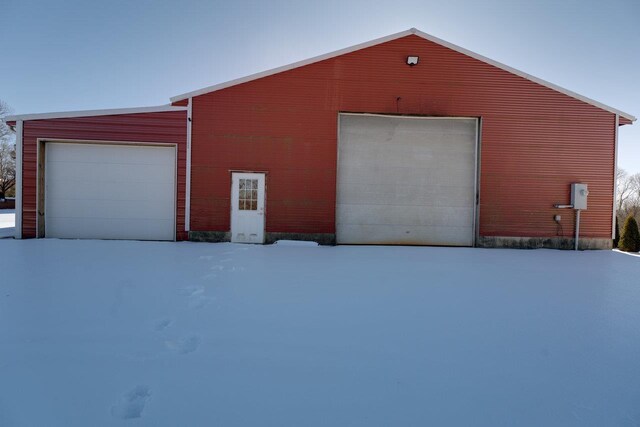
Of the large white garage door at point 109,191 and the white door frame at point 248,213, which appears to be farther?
the white door frame at point 248,213

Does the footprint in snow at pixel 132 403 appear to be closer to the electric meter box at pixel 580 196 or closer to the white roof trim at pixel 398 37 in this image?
the white roof trim at pixel 398 37

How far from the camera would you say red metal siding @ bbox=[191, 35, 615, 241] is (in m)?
9.55

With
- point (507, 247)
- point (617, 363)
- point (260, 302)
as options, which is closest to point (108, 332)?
point (260, 302)

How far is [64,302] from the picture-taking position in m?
3.86

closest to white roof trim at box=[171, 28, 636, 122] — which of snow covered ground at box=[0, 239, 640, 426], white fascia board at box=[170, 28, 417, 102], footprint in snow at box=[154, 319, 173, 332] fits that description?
white fascia board at box=[170, 28, 417, 102]

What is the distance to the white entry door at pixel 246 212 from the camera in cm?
957

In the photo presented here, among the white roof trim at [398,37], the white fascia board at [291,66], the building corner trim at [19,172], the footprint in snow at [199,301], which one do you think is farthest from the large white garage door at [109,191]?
the footprint in snow at [199,301]

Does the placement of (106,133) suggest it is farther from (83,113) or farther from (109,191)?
(109,191)

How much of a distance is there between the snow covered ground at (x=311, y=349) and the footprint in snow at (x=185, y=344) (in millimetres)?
19

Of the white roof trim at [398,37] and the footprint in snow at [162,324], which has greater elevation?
the white roof trim at [398,37]

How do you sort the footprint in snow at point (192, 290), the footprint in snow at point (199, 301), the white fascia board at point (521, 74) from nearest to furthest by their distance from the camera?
the footprint in snow at point (199, 301)
the footprint in snow at point (192, 290)
the white fascia board at point (521, 74)

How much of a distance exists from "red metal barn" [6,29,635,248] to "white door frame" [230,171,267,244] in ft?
0.14

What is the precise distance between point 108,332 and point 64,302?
132cm

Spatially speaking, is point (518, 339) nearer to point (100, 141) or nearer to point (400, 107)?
point (400, 107)
